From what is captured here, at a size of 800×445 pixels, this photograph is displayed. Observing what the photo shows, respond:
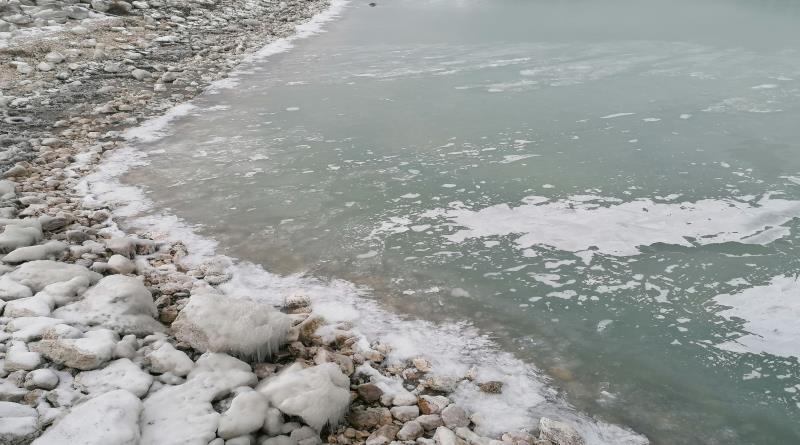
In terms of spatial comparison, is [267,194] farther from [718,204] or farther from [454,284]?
[718,204]

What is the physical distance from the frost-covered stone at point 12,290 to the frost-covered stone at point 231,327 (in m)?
1.09

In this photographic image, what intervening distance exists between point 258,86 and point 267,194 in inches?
225

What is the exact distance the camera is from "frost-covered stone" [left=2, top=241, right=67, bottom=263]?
4.65 metres

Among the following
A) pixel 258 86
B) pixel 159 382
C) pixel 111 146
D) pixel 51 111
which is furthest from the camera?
pixel 258 86

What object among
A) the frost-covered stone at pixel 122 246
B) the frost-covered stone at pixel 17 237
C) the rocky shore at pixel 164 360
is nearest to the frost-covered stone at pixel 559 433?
the rocky shore at pixel 164 360

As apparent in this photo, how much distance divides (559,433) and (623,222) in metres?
3.13

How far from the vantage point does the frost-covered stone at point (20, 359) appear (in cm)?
335

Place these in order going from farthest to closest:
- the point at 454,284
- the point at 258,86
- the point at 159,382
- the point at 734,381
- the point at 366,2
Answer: the point at 366,2 < the point at 258,86 < the point at 454,284 < the point at 734,381 < the point at 159,382

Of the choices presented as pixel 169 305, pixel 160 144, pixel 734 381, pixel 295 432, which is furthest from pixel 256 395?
pixel 160 144

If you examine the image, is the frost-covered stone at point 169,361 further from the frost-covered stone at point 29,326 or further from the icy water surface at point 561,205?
the icy water surface at point 561,205

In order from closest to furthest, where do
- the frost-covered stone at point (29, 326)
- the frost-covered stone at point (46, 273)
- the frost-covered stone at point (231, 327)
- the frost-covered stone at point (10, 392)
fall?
the frost-covered stone at point (10, 392)
the frost-covered stone at point (29, 326)
the frost-covered stone at point (231, 327)
the frost-covered stone at point (46, 273)

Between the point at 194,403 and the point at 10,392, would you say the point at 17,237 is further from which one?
the point at 194,403

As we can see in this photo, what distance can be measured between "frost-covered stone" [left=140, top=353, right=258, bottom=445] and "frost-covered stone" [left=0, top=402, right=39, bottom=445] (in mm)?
508

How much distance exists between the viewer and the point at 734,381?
379 centimetres
